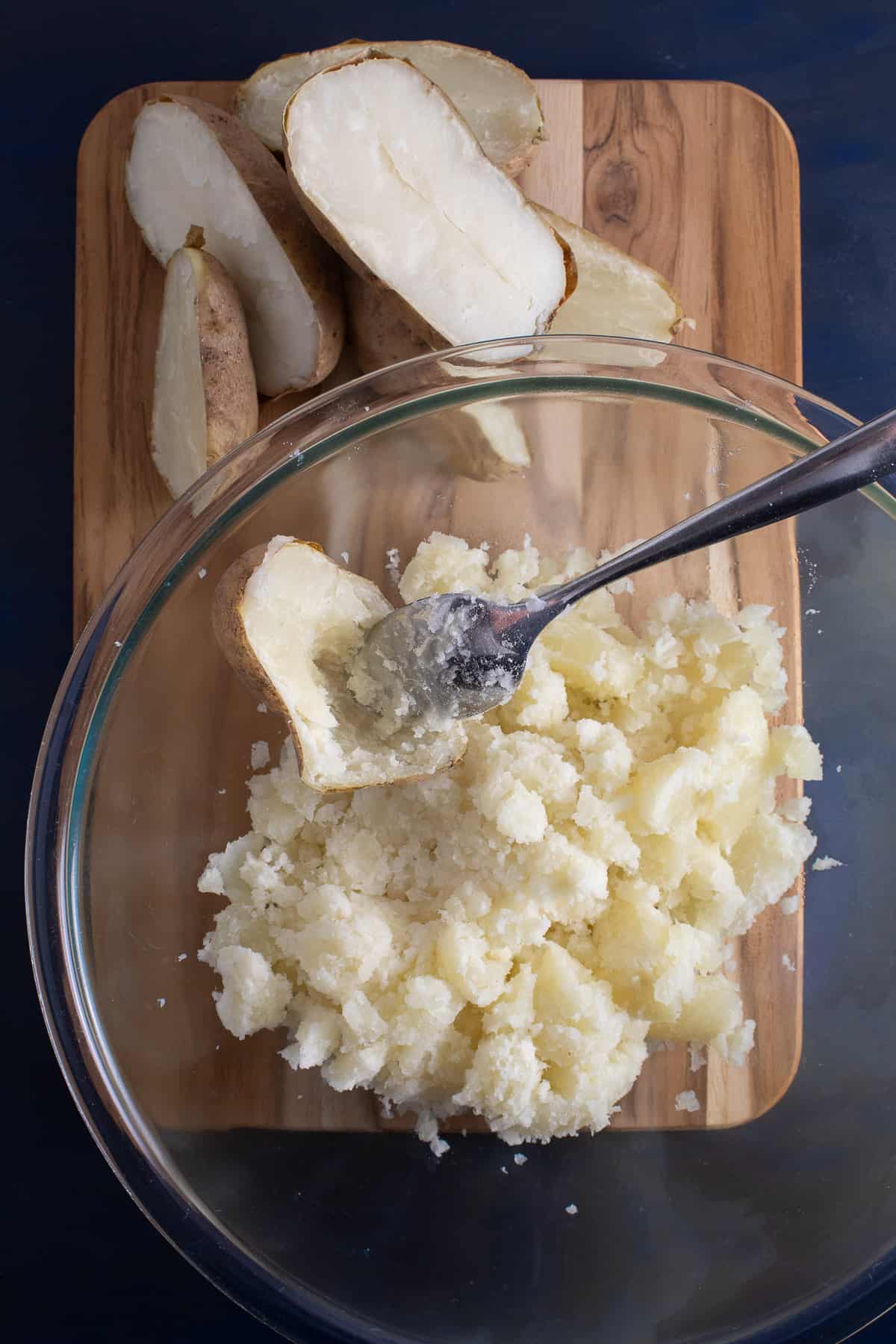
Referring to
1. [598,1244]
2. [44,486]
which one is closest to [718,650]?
[598,1244]

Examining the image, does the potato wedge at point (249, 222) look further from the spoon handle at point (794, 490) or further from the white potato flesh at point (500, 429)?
the spoon handle at point (794, 490)

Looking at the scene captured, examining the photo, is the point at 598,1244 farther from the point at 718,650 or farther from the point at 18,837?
the point at 18,837

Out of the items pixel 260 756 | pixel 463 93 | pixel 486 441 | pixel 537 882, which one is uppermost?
pixel 463 93

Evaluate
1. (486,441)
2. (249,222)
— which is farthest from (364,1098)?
(249,222)

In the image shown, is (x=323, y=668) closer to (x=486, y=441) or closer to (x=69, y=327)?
(x=486, y=441)

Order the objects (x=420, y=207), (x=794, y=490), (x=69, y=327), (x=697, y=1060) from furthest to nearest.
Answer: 1. (x=69, y=327)
2. (x=697, y=1060)
3. (x=420, y=207)
4. (x=794, y=490)

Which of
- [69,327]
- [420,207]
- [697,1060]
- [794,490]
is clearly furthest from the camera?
[69,327]

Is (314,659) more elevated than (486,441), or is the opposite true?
(486,441)
